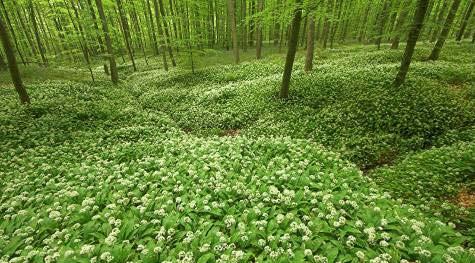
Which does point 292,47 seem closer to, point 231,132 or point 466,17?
point 231,132

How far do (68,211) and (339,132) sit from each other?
11002 mm

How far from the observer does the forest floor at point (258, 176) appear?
5.29 m

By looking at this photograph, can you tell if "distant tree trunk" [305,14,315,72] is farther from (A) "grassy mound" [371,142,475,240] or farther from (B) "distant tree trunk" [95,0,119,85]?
(B) "distant tree trunk" [95,0,119,85]

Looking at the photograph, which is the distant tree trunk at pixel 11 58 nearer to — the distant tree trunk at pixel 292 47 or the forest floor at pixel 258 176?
the forest floor at pixel 258 176

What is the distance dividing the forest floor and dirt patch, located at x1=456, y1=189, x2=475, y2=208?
0.05 m

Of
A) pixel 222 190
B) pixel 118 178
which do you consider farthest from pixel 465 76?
pixel 118 178

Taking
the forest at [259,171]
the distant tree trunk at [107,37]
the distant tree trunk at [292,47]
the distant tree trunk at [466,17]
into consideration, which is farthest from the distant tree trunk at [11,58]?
the distant tree trunk at [466,17]

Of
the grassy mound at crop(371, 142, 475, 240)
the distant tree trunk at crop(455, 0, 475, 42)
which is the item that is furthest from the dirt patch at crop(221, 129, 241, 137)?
the distant tree trunk at crop(455, 0, 475, 42)

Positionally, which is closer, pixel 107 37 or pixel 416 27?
pixel 416 27

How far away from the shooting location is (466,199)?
738 cm

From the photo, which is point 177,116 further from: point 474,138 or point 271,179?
point 474,138

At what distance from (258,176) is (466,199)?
609 cm

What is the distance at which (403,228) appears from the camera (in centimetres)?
558

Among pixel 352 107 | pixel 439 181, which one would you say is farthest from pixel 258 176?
pixel 352 107
